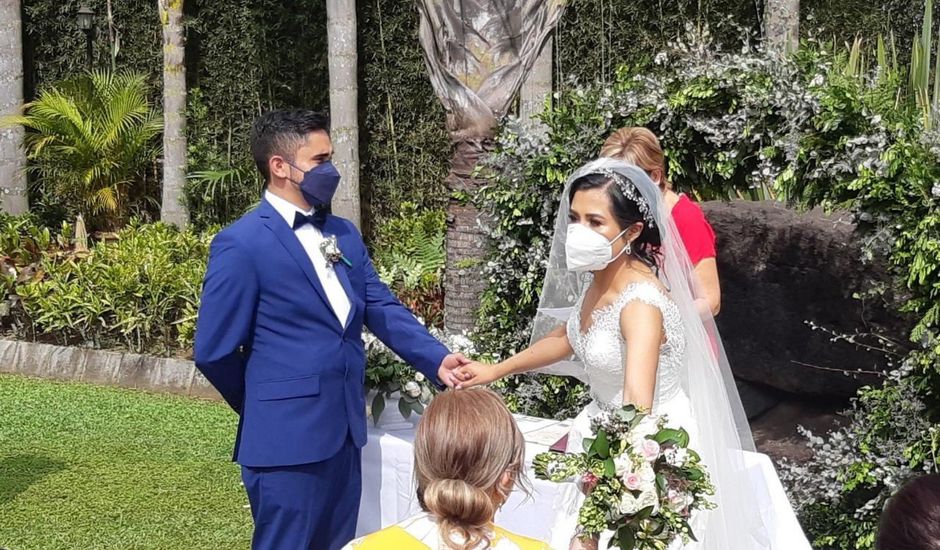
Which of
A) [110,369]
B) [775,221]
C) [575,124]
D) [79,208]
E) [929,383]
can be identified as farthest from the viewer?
[79,208]

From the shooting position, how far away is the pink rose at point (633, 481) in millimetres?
2635

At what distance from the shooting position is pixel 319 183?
3.71 m

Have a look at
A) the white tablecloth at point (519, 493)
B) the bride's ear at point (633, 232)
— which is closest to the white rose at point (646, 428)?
the bride's ear at point (633, 232)

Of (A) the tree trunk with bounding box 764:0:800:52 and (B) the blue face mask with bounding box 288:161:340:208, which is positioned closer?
(B) the blue face mask with bounding box 288:161:340:208

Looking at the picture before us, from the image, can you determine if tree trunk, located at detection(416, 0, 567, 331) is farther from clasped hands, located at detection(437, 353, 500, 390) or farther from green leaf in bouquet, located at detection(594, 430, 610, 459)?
green leaf in bouquet, located at detection(594, 430, 610, 459)

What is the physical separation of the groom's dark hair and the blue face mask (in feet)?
0.30

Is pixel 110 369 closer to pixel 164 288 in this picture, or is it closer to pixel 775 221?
pixel 164 288

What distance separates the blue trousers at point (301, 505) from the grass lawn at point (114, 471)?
166cm

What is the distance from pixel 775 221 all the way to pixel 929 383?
78.5 inches

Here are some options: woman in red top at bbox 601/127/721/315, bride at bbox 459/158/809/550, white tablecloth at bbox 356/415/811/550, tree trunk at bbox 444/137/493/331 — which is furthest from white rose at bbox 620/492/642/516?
tree trunk at bbox 444/137/493/331

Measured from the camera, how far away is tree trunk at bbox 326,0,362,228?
10195mm

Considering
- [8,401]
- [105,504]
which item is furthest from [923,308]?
[8,401]

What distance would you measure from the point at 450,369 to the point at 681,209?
121 cm

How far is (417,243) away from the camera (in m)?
10.9
